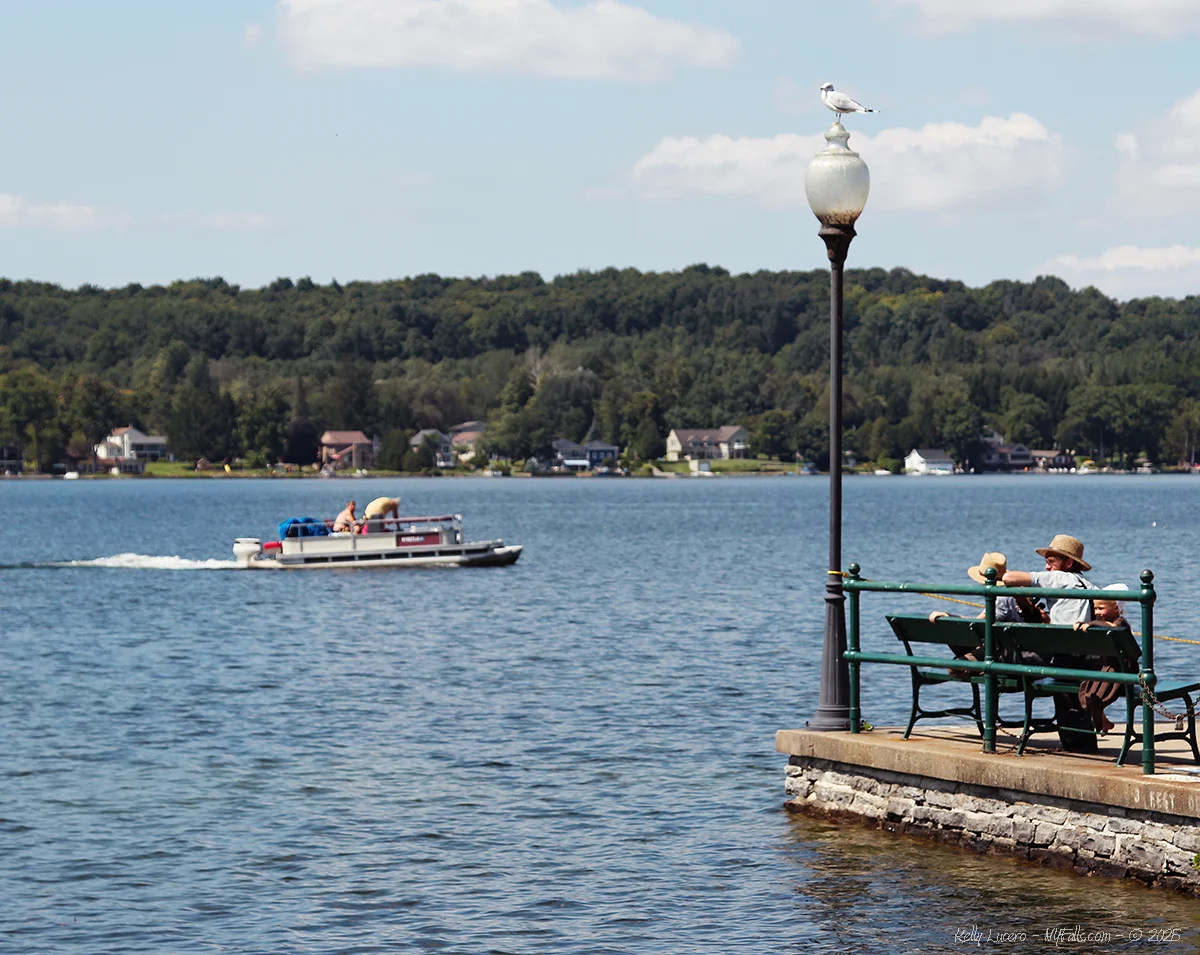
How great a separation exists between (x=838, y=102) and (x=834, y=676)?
497 cm

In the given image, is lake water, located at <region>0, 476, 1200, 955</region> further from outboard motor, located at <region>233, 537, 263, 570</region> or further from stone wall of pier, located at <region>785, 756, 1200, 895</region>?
outboard motor, located at <region>233, 537, 263, 570</region>

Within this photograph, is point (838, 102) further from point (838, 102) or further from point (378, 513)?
point (378, 513)

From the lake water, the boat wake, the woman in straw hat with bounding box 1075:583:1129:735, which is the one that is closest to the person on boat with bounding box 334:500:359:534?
the boat wake

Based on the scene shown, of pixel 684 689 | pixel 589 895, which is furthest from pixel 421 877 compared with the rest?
pixel 684 689

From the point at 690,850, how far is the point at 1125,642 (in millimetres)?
4698

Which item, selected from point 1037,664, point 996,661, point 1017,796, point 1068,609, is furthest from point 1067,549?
point 1017,796

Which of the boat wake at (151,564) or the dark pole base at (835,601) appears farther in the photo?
the boat wake at (151,564)

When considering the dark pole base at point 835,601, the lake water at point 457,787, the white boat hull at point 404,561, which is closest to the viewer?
the lake water at point 457,787

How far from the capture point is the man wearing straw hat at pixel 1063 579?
13898mm

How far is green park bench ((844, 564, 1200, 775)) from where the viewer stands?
12.8 metres

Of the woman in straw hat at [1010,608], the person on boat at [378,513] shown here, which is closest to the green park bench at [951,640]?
the woman in straw hat at [1010,608]

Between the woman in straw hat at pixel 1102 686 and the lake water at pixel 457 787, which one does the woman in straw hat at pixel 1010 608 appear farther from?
the lake water at pixel 457 787

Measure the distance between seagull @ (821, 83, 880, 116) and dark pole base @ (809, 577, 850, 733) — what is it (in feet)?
13.3

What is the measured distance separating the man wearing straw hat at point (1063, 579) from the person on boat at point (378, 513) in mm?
47075
